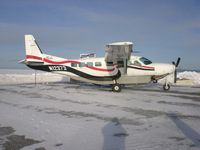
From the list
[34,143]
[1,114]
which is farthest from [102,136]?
[1,114]

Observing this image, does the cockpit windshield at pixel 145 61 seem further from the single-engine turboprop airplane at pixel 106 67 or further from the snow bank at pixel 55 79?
the snow bank at pixel 55 79

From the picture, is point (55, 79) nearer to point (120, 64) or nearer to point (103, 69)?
point (103, 69)

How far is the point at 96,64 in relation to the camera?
17.3m

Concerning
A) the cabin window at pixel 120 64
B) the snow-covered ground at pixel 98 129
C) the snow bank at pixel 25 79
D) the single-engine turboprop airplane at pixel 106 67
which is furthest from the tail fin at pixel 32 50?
the snow-covered ground at pixel 98 129

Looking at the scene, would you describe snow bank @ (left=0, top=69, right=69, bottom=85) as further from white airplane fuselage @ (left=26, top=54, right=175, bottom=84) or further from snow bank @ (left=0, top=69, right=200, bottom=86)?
white airplane fuselage @ (left=26, top=54, right=175, bottom=84)

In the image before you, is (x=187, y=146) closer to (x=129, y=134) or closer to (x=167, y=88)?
(x=129, y=134)

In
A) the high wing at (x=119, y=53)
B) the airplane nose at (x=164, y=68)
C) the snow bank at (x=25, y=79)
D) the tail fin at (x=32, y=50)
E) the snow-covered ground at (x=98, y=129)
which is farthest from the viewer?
the snow bank at (x=25, y=79)

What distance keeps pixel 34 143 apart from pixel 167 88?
48.2 feet

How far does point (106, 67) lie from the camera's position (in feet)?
56.4

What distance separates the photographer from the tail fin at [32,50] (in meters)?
17.7

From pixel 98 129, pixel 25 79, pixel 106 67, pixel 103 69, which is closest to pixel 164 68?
pixel 106 67

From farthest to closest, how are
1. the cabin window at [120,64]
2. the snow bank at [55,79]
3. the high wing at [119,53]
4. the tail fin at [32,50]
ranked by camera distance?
the snow bank at [55,79] → the tail fin at [32,50] → the cabin window at [120,64] → the high wing at [119,53]

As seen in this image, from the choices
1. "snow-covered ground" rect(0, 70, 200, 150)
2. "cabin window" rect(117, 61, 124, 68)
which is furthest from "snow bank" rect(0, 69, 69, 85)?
"snow-covered ground" rect(0, 70, 200, 150)

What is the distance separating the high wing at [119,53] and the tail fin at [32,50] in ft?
18.7
